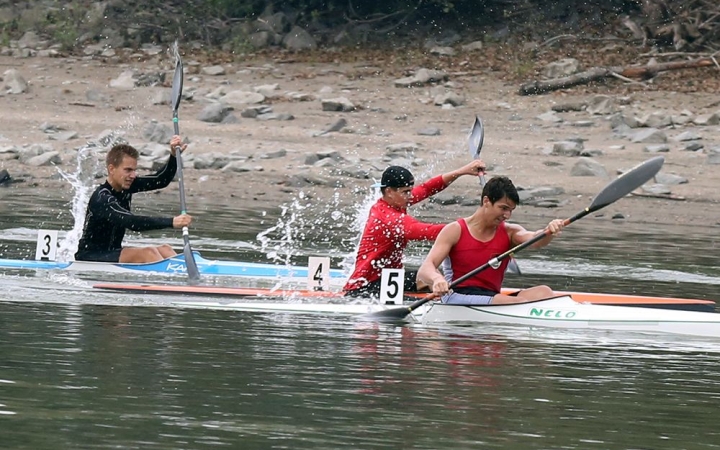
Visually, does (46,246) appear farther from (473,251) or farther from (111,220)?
(473,251)

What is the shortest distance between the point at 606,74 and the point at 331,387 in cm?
1719

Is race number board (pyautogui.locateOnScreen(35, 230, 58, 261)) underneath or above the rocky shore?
underneath

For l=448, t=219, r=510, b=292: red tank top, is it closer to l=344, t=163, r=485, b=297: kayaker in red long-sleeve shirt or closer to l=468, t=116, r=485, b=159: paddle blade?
l=344, t=163, r=485, b=297: kayaker in red long-sleeve shirt

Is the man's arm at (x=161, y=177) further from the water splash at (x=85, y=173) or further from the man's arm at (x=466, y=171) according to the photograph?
the water splash at (x=85, y=173)

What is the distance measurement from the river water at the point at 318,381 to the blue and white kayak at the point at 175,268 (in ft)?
1.19

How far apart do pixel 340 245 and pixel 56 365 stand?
8.49 m

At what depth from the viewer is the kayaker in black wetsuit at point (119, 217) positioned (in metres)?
13.5

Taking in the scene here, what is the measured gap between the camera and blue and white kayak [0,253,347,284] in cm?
1395

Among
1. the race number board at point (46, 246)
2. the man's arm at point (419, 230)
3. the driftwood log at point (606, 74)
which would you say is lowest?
the race number board at point (46, 246)

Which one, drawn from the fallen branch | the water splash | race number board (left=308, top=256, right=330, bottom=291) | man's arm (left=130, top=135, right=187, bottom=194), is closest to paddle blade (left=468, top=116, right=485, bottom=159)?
man's arm (left=130, top=135, right=187, bottom=194)

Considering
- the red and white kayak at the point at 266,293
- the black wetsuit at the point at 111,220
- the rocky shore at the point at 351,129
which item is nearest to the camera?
the red and white kayak at the point at 266,293

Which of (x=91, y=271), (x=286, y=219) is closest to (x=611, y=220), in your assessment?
(x=286, y=219)

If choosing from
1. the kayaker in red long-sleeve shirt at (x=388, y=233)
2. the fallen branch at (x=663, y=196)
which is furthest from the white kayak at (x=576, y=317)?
Result: the fallen branch at (x=663, y=196)

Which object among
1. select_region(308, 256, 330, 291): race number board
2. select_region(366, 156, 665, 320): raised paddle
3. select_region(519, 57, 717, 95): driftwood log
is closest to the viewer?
select_region(366, 156, 665, 320): raised paddle
